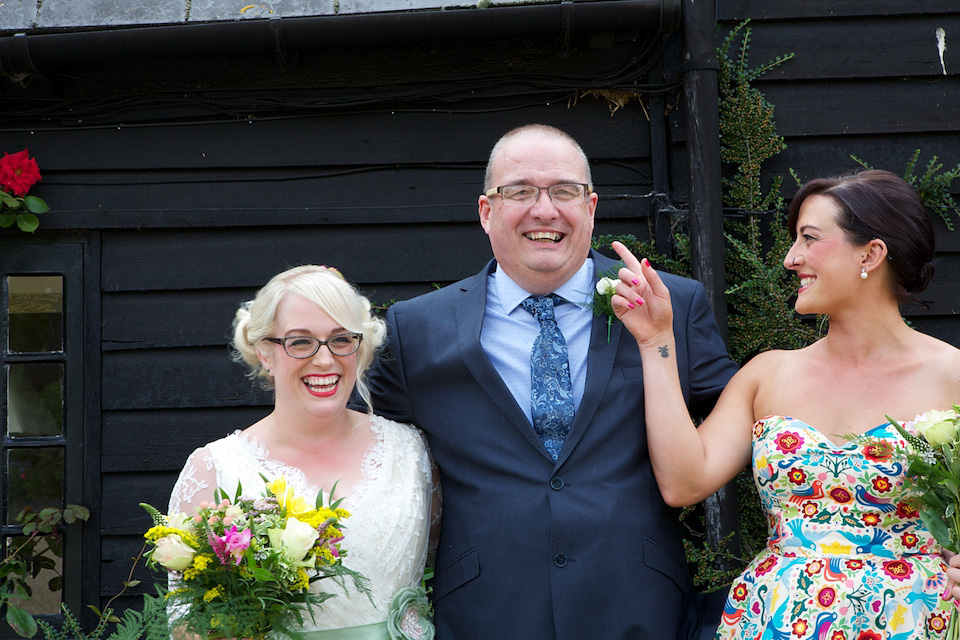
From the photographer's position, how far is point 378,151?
383 cm

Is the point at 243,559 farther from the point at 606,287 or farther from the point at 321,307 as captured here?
the point at 606,287

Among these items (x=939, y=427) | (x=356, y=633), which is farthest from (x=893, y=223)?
(x=356, y=633)

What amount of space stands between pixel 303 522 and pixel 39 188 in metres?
2.57

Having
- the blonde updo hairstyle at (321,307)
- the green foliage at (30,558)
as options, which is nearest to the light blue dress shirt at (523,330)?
the blonde updo hairstyle at (321,307)

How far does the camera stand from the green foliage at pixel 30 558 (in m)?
3.59

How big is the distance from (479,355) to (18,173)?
7.76ft

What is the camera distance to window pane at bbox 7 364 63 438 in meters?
3.93

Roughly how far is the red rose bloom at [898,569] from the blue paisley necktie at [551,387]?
2.99ft

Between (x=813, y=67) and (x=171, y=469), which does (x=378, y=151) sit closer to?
(x=171, y=469)

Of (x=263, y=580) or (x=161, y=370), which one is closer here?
(x=263, y=580)

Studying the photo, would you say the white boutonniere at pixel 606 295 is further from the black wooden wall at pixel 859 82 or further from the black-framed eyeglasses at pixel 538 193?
the black wooden wall at pixel 859 82

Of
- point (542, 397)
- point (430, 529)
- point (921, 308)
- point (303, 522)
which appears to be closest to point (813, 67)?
point (921, 308)

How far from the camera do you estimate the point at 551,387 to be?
2557 mm

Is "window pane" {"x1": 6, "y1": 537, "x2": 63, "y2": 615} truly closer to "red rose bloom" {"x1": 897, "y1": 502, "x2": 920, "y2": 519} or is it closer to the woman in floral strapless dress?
the woman in floral strapless dress
